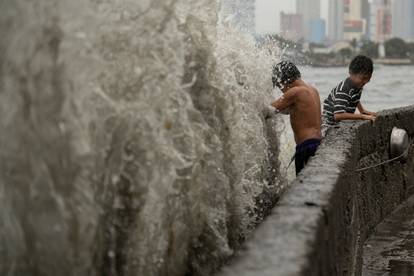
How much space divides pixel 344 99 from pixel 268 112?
1429mm

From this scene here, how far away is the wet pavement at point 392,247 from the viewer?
19.2 ft

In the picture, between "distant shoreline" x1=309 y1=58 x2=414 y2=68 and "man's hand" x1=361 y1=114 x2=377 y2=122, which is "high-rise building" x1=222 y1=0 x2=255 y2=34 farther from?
"distant shoreline" x1=309 y1=58 x2=414 y2=68

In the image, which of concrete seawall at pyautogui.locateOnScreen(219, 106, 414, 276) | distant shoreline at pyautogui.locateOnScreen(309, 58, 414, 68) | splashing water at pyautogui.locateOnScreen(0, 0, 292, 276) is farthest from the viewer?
distant shoreline at pyautogui.locateOnScreen(309, 58, 414, 68)

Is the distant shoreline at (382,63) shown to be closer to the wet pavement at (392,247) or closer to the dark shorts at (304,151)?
the wet pavement at (392,247)

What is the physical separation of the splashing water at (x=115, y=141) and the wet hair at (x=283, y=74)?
2434 millimetres

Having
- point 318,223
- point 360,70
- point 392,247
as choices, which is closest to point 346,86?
point 360,70

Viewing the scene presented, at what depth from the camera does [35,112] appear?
2328 mm

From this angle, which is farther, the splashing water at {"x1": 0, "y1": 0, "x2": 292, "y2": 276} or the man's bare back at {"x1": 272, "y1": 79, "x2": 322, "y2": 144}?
the man's bare back at {"x1": 272, "y1": 79, "x2": 322, "y2": 144}

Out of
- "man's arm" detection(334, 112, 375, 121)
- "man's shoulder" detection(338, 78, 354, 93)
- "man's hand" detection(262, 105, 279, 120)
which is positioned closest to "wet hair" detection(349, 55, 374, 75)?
"man's shoulder" detection(338, 78, 354, 93)

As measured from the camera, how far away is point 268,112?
19.5 feet

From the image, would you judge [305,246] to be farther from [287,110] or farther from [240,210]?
[287,110]

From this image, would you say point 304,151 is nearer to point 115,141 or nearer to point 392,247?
point 392,247

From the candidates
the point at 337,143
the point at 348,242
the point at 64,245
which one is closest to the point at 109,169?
the point at 64,245

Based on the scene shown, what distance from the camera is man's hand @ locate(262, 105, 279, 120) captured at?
5.90m
